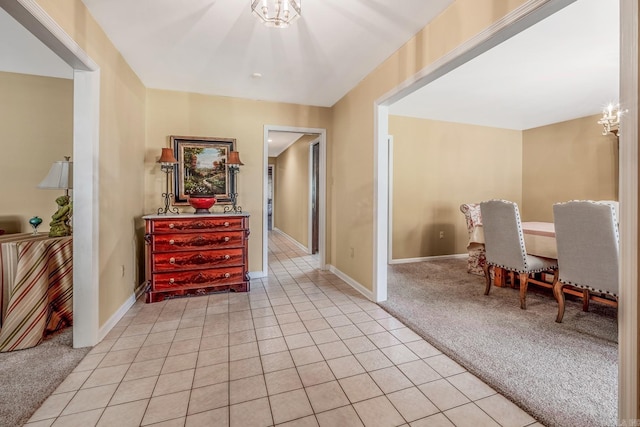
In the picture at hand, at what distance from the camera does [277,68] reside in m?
2.88

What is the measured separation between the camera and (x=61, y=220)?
2.44 meters

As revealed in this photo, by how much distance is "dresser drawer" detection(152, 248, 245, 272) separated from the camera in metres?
2.98

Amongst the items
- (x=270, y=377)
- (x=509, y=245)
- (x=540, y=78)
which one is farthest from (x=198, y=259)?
(x=540, y=78)

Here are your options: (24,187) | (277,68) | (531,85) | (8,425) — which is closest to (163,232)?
(24,187)

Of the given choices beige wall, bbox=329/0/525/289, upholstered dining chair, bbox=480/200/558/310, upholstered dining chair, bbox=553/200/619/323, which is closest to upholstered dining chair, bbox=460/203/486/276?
upholstered dining chair, bbox=480/200/558/310

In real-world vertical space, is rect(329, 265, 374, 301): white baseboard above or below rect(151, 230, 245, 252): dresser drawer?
below

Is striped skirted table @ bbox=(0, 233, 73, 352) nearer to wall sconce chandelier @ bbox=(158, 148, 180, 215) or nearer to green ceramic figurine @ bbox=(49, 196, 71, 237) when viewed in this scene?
green ceramic figurine @ bbox=(49, 196, 71, 237)

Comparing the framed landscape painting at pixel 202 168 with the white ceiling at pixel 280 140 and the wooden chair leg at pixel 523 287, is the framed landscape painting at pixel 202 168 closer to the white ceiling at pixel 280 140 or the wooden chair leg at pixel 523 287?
the white ceiling at pixel 280 140

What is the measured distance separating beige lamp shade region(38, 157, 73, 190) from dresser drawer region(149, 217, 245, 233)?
0.78 metres

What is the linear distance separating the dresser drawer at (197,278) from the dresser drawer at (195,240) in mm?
272

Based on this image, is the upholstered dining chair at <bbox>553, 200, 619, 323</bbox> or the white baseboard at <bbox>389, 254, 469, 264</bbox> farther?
the white baseboard at <bbox>389, 254, 469, 264</bbox>

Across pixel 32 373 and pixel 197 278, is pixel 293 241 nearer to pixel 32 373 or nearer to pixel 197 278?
pixel 197 278

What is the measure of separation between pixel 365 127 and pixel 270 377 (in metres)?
2.63

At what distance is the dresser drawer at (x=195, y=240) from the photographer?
117 inches
